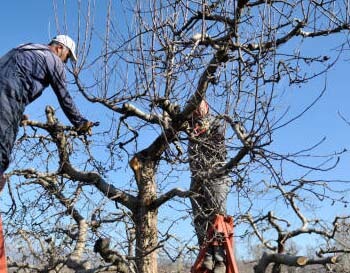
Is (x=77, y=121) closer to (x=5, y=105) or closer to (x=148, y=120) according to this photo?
(x=5, y=105)

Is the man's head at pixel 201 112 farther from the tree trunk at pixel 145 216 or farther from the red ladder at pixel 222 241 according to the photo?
the red ladder at pixel 222 241

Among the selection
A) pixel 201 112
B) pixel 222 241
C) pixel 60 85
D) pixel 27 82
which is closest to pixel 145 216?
pixel 222 241

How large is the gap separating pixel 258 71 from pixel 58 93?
161 centimetres

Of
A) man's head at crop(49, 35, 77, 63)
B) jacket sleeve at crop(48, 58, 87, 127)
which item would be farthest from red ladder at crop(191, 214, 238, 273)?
man's head at crop(49, 35, 77, 63)

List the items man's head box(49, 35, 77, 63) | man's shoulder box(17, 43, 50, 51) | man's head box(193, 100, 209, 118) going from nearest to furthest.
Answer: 1. man's shoulder box(17, 43, 50, 51)
2. man's head box(49, 35, 77, 63)
3. man's head box(193, 100, 209, 118)

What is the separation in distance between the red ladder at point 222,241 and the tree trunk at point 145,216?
20.7 inches

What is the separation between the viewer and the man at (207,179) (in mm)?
5203

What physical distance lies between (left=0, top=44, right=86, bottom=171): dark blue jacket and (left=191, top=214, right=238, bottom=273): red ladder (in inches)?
75.9

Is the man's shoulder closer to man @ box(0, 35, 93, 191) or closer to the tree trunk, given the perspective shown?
man @ box(0, 35, 93, 191)

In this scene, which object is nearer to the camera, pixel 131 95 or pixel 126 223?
pixel 131 95

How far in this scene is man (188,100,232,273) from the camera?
520 cm

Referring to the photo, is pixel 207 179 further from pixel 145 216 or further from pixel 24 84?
pixel 24 84

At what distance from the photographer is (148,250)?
18.6 feet

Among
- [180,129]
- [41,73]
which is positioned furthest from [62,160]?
[41,73]
